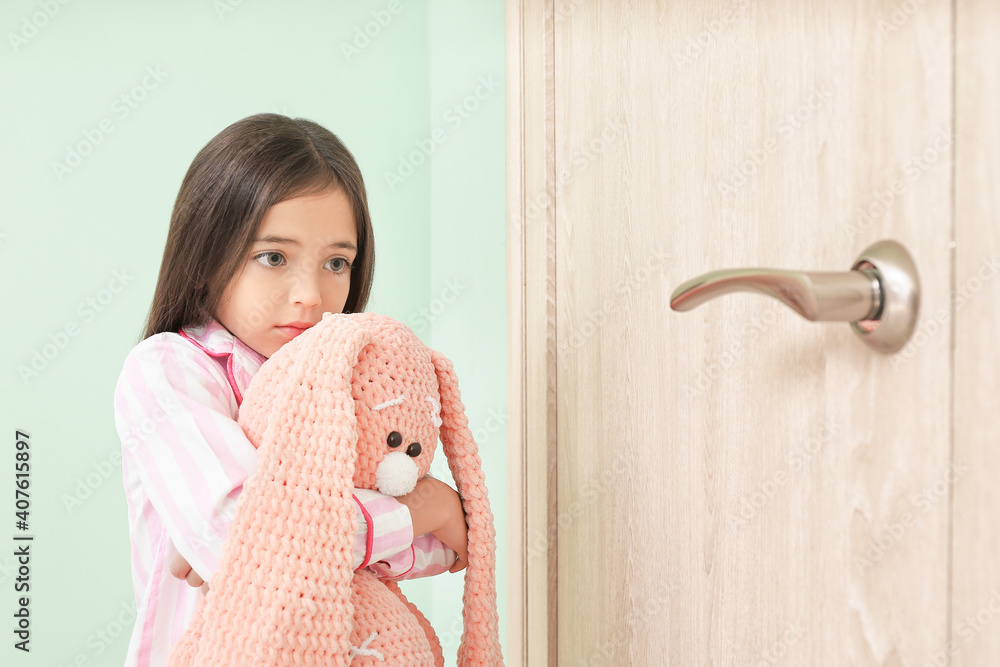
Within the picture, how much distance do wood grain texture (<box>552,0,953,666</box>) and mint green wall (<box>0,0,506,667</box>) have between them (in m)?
0.57

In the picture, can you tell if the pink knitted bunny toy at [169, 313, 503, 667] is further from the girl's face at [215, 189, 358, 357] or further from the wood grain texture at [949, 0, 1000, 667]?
the wood grain texture at [949, 0, 1000, 667]

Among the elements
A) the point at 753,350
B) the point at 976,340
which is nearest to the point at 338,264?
the point at 753,350

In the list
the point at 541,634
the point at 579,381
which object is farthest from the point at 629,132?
the point at 541,634

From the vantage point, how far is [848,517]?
1.07ft

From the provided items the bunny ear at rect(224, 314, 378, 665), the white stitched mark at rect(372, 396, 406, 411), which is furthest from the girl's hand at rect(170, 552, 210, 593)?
the white stitched mark at rect(372, 396, 406, 411)

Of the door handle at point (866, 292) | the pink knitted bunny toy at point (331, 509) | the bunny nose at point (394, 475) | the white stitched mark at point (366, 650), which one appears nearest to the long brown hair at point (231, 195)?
the pink knitted bunny toy at point (331, 509)

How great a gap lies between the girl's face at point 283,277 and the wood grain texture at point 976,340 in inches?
24.2

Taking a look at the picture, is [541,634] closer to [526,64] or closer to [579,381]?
[579,381]

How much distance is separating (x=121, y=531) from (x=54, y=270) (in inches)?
19.9

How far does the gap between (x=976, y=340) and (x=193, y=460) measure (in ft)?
1.93

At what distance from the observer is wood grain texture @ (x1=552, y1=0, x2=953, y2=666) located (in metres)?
0.29

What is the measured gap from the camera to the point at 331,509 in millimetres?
534

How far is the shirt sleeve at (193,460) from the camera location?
0.60 metres

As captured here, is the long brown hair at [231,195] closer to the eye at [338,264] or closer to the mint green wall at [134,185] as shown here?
the eye at [338,264]
